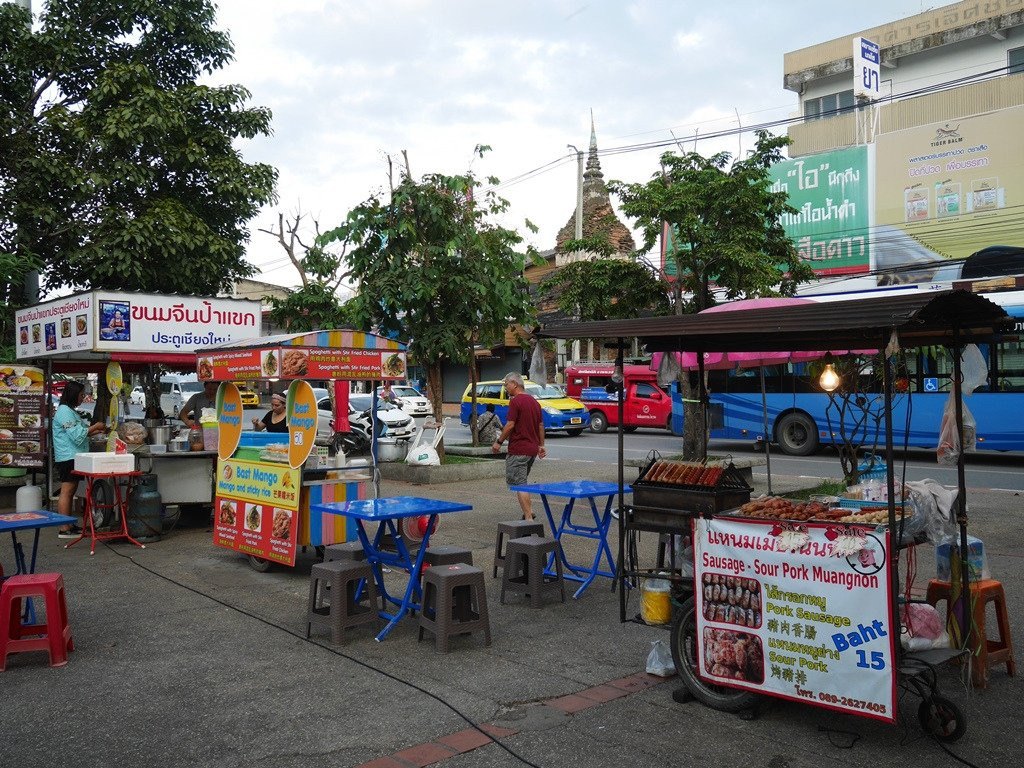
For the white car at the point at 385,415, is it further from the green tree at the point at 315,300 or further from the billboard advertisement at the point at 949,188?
the billboard advertisement at the point at 949,188

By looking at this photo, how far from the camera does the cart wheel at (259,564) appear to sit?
8227mm

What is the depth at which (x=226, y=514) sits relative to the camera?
343 inches

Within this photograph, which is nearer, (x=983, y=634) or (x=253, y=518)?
(x=983, y=634)

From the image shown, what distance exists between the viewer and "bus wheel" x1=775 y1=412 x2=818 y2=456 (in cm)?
1964

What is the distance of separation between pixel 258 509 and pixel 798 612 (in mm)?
5589

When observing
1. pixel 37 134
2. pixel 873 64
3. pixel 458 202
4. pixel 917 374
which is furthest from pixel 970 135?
pixel 37 134

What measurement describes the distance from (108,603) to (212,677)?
2.33 metres

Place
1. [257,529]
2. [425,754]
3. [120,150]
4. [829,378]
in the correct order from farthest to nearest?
[120,150] → [829,378] → [257,529] → [425,754]

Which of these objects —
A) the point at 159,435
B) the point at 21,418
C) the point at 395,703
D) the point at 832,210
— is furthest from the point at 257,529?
the point at 832,210

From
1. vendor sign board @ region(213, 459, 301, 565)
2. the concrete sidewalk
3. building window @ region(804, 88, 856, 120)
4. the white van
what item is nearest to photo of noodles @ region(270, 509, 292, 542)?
vendor sign board @ region(213, 459, 301, 565)

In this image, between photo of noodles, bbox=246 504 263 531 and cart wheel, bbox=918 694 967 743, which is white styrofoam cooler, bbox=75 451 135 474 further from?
cart wheel, bbox=918 694 967 743

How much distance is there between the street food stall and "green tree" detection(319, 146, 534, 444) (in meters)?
3.27

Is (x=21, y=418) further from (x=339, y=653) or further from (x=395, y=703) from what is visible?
(x=395, y=703)

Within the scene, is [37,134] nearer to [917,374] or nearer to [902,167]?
[917,374]
